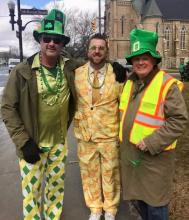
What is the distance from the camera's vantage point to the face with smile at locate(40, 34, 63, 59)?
348 centimetres

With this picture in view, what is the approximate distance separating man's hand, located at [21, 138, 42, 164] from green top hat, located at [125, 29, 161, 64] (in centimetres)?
116

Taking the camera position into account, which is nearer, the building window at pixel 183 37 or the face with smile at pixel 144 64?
the face with smile at pixel 144 64

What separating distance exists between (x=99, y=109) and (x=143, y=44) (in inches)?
39.5

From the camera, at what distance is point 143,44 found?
3053 millimetres

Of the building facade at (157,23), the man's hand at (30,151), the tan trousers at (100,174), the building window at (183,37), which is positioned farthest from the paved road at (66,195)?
the building window at (183,37)

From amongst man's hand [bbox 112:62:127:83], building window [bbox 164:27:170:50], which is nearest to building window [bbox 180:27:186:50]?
building window [bbox 164:27:170:50]

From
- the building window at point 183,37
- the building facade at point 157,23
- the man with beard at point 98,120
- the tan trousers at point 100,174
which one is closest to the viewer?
the man with beard at point 98,120

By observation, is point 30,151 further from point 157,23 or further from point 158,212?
point 157,23

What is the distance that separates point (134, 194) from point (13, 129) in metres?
1.22

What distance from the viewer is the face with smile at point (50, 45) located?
3.48m

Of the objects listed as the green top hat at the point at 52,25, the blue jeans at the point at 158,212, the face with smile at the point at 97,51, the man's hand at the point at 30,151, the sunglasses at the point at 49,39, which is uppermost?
the green top hat at the point at 52,25

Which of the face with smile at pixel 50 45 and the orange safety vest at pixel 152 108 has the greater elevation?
the face with smile at pixel 50 45

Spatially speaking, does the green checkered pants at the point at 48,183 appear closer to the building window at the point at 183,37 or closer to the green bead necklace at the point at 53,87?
the green bead necklace at the point at 53,87

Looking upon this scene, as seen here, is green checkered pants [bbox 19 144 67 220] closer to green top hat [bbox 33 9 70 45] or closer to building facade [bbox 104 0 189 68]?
green top hat [bbox 33 9 70 45]
